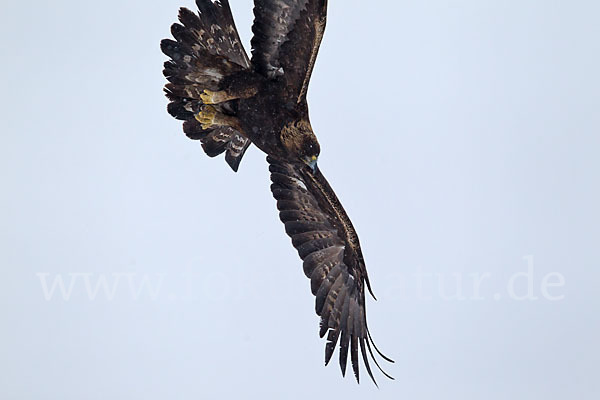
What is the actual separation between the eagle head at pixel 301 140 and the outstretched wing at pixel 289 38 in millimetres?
270

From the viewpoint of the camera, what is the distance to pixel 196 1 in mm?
9359

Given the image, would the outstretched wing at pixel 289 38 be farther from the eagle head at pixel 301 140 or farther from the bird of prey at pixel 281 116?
the eagle head at pixel 301 140

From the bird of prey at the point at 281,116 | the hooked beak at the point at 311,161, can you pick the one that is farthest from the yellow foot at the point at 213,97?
the hooked beak at the point at 311,161

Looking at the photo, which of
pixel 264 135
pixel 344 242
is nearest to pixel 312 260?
pixel 344 242

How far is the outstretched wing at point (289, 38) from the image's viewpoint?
345 inches

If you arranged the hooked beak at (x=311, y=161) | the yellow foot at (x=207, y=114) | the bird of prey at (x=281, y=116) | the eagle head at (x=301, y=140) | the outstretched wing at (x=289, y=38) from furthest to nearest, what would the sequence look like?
the yellow foot at (x=207, y=114) → the hooked beak at (x=311, y=161) → the eagle head at (x=301, y=140) → the bird of prey at (x=281, y=116) → the outstretched wing at (x=289, y=38)

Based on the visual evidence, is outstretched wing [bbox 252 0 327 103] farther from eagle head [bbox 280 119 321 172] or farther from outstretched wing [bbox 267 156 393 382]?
outstretched wing [bbox 267 156 393 382]

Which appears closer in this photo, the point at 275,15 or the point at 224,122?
the point at 275,15

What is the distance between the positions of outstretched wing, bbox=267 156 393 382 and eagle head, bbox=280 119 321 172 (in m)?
1.12

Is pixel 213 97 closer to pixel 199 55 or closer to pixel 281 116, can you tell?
pixel 199 55

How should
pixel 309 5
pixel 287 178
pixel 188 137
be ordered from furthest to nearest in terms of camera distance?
1. pixel 287 178
2. pixel 188 137
3. pixel 309 5

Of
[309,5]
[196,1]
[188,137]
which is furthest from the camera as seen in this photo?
[188,137]

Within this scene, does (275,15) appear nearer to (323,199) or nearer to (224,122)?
(224,122)

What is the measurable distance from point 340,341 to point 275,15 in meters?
4.01
